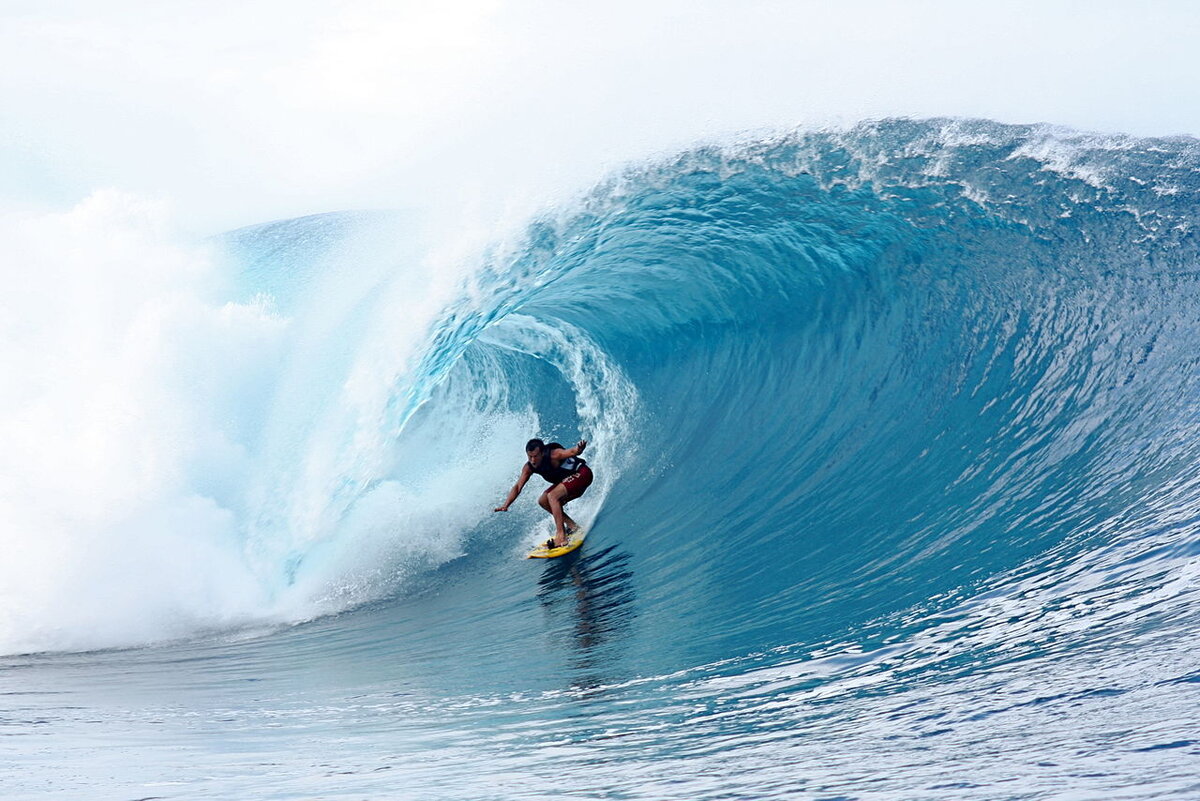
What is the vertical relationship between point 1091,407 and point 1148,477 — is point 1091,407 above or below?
above

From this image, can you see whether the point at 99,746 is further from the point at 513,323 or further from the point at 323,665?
the point at 513,323

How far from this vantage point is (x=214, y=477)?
874cm

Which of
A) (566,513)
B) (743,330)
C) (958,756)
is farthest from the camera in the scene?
(743,330)

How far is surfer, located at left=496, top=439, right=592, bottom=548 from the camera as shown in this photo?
8.01 metres

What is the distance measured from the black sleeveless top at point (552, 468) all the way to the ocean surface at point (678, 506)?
563mm

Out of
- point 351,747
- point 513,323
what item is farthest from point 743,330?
point 351,747

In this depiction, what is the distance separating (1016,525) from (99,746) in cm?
510

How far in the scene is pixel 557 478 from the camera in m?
8.17

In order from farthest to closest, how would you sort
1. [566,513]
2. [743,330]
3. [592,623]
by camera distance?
[743,330]
[566,513]
[592,623]

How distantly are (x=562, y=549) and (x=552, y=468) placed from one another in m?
0.69

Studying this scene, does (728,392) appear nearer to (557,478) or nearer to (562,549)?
(557,478)

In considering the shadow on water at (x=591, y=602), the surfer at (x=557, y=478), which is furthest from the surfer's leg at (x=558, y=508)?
the shadow on water at (x=591, y=602)

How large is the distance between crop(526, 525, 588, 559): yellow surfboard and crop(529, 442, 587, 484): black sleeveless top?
49 cm

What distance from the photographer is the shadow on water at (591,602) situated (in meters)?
5.46
